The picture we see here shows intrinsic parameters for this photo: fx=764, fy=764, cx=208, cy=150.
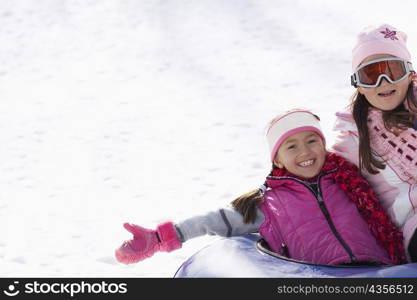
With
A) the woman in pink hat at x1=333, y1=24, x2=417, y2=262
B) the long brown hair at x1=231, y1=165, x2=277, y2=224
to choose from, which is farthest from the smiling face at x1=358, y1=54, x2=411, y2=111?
the long brown hair at x1=231, y1=165, x2=277, y2=224

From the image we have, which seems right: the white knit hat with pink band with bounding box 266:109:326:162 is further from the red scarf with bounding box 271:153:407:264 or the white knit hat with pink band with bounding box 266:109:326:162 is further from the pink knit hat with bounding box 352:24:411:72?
the pink knit hat with bounding box 352:24:411:72

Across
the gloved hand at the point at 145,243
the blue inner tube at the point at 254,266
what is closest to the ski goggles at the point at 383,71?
the blue inner tube at the point at 254,266

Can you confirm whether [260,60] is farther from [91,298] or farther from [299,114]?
[91,298]

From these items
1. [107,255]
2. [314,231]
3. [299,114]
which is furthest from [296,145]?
[107,255]

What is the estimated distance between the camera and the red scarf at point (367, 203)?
290 cm

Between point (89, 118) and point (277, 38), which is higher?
point (277, 38)

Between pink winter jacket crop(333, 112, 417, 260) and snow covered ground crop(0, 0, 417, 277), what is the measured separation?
122 centimetres

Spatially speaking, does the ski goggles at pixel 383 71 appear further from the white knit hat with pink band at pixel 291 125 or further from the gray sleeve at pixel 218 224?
the gray sleeve at pixel 218 224

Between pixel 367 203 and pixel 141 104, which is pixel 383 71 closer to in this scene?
pixel 367 203

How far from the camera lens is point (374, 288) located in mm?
2471

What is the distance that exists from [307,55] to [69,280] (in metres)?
4.63

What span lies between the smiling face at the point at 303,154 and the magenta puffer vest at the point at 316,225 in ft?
0.15

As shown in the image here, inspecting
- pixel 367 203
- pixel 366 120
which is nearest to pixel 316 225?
pixel 367 203

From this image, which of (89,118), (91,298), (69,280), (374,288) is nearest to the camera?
(374,288)
